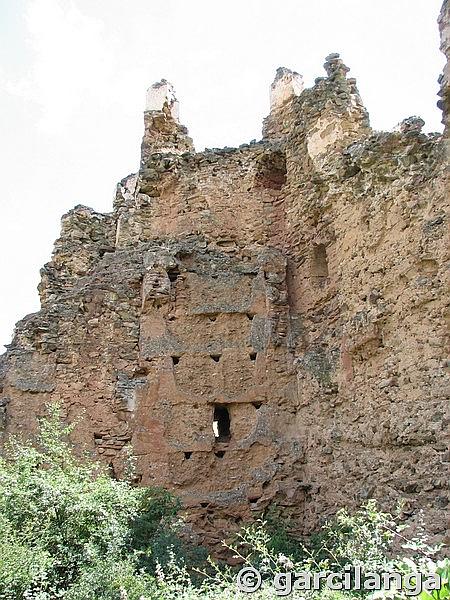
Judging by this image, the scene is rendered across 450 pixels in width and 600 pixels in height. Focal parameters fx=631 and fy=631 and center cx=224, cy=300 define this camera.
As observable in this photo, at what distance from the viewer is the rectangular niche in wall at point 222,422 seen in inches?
345

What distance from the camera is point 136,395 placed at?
8.55 meters

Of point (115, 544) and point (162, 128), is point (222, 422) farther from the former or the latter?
point (162, 128)

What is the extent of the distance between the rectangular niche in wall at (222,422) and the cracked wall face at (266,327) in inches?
2.8

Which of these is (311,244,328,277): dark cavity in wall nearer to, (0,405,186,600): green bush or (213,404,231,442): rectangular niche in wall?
(213,404,231,442): rectangular niche in wall

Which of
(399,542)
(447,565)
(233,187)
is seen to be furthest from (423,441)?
(233,187)

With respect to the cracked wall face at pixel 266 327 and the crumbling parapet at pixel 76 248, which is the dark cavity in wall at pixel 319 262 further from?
the crumbling parapet at pixel 76 248

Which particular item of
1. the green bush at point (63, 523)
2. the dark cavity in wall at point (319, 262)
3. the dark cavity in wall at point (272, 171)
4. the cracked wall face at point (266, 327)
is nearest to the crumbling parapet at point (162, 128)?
the cracked wall face at point (266, 327)

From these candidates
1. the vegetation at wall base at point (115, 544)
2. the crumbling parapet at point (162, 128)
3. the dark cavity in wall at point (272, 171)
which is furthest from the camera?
the crumbling parapet at point (162, 128)

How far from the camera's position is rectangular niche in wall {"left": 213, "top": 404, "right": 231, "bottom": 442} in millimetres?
8766

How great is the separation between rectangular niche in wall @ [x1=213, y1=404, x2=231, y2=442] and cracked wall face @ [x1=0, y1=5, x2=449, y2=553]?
7cm

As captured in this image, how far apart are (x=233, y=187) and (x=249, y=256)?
4.33ft

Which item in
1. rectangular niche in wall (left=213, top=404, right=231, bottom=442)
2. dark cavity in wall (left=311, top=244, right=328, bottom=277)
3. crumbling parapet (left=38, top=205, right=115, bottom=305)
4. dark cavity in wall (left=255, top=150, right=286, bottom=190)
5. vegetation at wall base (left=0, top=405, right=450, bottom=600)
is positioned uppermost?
dark cavity in wall (left=255, top=150, right=286, bottom=190)

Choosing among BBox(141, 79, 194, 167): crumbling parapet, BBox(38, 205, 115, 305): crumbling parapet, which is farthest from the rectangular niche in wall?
BBox(141, 79, 194, 167): crumbling parapet

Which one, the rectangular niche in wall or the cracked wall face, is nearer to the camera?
the cracked wall face
